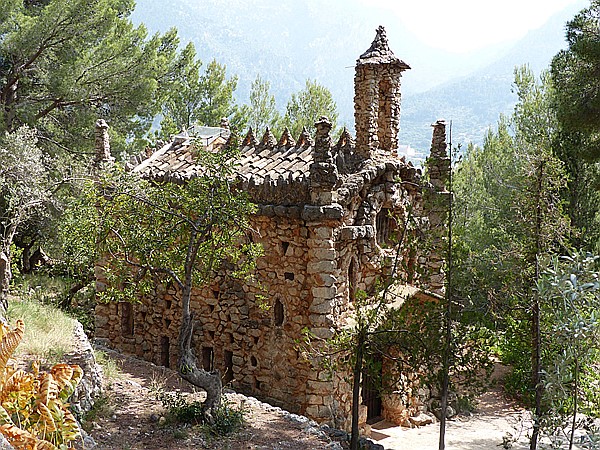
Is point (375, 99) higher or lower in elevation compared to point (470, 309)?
higher

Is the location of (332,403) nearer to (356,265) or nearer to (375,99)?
(356,265)

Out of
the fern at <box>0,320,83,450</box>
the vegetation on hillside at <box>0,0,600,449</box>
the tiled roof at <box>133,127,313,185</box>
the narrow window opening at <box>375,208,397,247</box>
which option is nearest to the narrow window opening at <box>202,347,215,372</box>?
the vegetation on hillside at <box>0,0,600,449</box>

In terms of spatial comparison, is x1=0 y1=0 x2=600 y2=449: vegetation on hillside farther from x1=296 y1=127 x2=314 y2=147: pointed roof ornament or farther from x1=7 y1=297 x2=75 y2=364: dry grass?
x1=296 y1=127 x2=314 y2=147: pointed roof ornament

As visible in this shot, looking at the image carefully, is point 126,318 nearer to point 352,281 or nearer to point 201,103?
point 352,281

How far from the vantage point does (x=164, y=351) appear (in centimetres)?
1491

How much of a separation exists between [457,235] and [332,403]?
4.65 m

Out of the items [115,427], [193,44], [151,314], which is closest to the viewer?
[115,427]

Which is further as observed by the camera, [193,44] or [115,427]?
[193,44]

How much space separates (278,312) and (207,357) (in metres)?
2.36

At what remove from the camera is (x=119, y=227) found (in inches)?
392

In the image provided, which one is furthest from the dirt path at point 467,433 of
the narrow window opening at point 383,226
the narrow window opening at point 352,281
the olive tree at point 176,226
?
the olive tree at point 176,226

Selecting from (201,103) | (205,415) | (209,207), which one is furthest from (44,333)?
(201,103)

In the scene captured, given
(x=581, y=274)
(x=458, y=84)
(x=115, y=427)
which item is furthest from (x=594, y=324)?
(x=458, y=84)

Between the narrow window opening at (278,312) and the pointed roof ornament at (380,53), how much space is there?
17.9 feet
